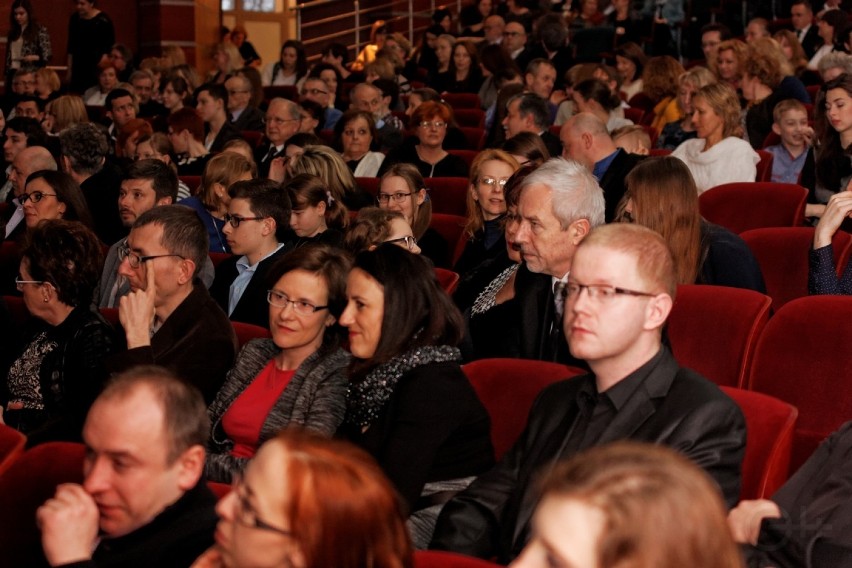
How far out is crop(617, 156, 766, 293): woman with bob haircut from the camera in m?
3.61

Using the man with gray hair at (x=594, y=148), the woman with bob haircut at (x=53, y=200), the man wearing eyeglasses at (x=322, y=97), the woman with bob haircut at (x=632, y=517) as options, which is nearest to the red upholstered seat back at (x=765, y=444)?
the woman with bob haircut at (x=632, y=517)

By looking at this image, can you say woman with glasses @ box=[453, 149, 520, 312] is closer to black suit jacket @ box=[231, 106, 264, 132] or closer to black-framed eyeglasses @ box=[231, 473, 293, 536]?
black-framed eyeglasses @ box=[231, 473, 293, 536]

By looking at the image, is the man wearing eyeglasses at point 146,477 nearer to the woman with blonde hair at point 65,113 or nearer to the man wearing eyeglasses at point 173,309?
the man wearing eyeglasses at point 173,309

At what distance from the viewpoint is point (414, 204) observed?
5.13 m

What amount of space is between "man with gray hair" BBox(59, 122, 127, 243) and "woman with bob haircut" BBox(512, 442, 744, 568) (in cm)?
492

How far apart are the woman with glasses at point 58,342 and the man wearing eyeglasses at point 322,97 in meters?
4.98

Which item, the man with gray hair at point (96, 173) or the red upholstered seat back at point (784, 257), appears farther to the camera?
the man with gray hair at point (96, 173)

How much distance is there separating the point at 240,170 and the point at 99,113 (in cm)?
432

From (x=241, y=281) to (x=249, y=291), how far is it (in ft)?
0.64

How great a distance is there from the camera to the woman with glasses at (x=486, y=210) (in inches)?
189

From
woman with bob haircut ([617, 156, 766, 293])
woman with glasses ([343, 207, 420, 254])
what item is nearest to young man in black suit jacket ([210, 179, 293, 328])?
woman with glasses ([343, 207, 420, 254])

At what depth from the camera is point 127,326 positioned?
138 inches

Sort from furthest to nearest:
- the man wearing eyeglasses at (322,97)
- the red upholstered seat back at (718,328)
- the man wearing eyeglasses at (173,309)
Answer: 1. the man wearing eyeglasses at (322,97)
2. the man wearing eyeglasses at (173,309)
3. the red upholstered seat back at (718,328)

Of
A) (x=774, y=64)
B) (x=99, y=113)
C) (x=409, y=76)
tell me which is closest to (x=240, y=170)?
(x=774, y=64)
